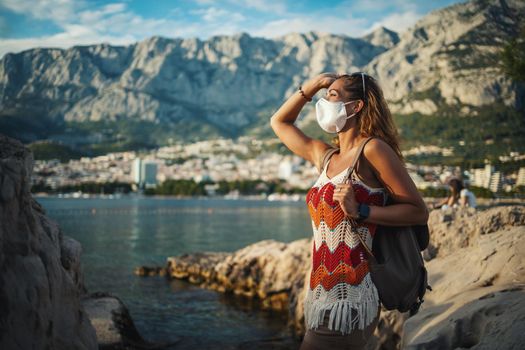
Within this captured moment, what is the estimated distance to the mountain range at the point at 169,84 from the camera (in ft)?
464

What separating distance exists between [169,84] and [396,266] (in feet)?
587

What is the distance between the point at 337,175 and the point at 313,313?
59 cm

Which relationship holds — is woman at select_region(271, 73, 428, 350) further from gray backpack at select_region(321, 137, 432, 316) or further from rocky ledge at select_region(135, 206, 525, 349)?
rocky ledge at select_region(135, 206, 525, 349)

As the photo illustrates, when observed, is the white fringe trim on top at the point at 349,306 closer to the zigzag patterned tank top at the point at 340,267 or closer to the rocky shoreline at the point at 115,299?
the zigzag patterned tank top at the point at 340,267

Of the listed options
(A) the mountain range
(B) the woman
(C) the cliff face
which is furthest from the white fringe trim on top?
(A) the mountain range

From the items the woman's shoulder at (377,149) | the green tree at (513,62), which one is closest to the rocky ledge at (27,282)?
the woman's shoulder at (377,149)

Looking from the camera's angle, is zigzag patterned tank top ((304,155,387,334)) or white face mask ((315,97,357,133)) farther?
white face mask ((315,97,357,133))

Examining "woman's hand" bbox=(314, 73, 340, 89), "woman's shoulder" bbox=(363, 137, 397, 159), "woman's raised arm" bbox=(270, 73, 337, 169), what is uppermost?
"woman's hand" bbox=(314, 73, 340, 89)

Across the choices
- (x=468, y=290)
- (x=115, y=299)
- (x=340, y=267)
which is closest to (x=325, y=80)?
(x=340, y=267)

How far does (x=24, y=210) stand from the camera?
7.32 feet

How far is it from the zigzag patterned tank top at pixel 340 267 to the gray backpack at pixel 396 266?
0.03 metres

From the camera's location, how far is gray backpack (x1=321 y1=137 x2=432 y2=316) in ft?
6.34

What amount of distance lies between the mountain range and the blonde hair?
119 m

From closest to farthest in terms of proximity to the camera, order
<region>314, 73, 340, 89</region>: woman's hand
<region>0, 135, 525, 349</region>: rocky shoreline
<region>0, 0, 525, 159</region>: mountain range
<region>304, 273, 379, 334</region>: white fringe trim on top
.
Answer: <region>304, 273, 379, 334</region>: white fringe trim on top, <region>0, 135, 525, 349</region>: rocky shoreline, <region>314, 73, 340, 89</region>: woman's hand, <region>0, 0, 525, 159</region>: mountain range
